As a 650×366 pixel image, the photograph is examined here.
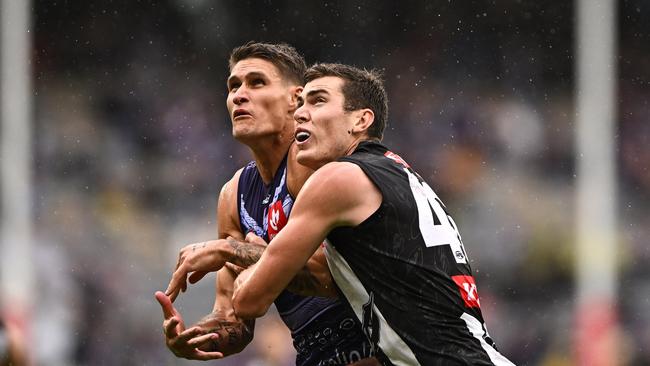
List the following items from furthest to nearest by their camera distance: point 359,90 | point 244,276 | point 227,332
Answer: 1. point 227,332
2. point 359,90
3. point 244,276

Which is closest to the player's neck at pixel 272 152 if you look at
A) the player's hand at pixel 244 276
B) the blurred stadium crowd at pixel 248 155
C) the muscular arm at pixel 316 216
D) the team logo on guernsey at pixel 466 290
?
the player's hand at pixel 244 276

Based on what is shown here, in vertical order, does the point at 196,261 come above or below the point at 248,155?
below

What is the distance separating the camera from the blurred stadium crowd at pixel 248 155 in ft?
33.8

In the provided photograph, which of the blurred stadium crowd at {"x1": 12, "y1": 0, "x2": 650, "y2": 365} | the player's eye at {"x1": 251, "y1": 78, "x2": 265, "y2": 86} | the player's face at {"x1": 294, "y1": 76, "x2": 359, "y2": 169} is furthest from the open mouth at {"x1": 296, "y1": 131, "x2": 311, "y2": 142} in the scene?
the blurred stadium crowd at {"x1": 12, "y1": 0, "x2": 650, "y2": 365}

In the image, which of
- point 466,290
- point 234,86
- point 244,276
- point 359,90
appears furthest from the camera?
point 234,86

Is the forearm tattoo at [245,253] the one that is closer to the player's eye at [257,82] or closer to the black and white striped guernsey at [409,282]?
the black and white striped guernsey at [409,282]

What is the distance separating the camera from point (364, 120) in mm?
4602

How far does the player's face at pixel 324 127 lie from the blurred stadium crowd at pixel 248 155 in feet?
17.8

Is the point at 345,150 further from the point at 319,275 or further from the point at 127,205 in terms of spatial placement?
the point at 127,205

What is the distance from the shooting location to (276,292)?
4.16 m

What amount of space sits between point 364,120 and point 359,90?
140 mm

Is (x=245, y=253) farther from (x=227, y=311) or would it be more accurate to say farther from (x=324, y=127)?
(x=227, y=311)

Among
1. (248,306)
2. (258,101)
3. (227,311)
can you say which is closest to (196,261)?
(248,306)

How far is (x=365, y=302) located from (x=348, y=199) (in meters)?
0.42
